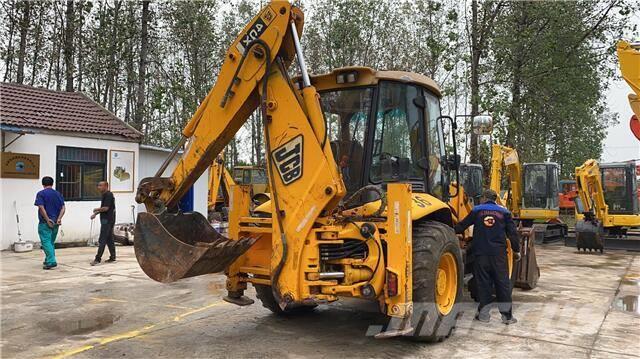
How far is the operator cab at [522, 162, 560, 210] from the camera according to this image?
19.2 meters

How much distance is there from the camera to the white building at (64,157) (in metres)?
12.7

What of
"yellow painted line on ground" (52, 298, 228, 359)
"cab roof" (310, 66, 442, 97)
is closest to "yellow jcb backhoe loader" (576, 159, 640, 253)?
"cab roof" (310, 66, 442, 97)

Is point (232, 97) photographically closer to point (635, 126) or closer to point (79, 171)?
point (635, 126)

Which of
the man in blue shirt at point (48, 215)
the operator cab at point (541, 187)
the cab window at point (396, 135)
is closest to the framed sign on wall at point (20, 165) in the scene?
the man in blue shirt at point (48, 215)

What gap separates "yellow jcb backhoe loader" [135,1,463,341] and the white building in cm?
931

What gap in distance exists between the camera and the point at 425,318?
5.00m

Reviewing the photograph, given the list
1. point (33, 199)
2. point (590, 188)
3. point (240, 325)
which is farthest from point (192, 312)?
point (590, 188)

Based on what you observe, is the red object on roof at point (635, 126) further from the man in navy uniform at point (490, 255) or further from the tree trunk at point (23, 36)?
the tree trunk at point (23, 36)

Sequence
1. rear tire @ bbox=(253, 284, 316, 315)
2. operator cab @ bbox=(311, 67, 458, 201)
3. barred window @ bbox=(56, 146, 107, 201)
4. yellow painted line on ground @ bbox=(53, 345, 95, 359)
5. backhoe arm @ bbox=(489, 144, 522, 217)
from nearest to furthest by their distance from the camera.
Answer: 1. yellow painted line on ground @ bbox=(53, 345, 95, 359)
2. operator cab @ bbox=(311, 67, 458, 201)
3. rear tire @ bbox=(253, 284, 316, 315)
4. backhoe arm @ bbox=(489, 144, 522, 217)
5. barred window @ bbox=(56, 146, 107, 201)

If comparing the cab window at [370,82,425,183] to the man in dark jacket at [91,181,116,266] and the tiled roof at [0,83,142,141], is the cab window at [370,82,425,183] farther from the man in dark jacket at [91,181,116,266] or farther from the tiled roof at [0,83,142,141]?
the tiled roof at [0,83,142,141]

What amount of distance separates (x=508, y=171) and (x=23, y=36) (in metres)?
21.3

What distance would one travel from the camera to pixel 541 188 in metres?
19.4

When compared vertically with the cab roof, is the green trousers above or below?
below

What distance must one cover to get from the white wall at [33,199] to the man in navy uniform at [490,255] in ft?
35.8
